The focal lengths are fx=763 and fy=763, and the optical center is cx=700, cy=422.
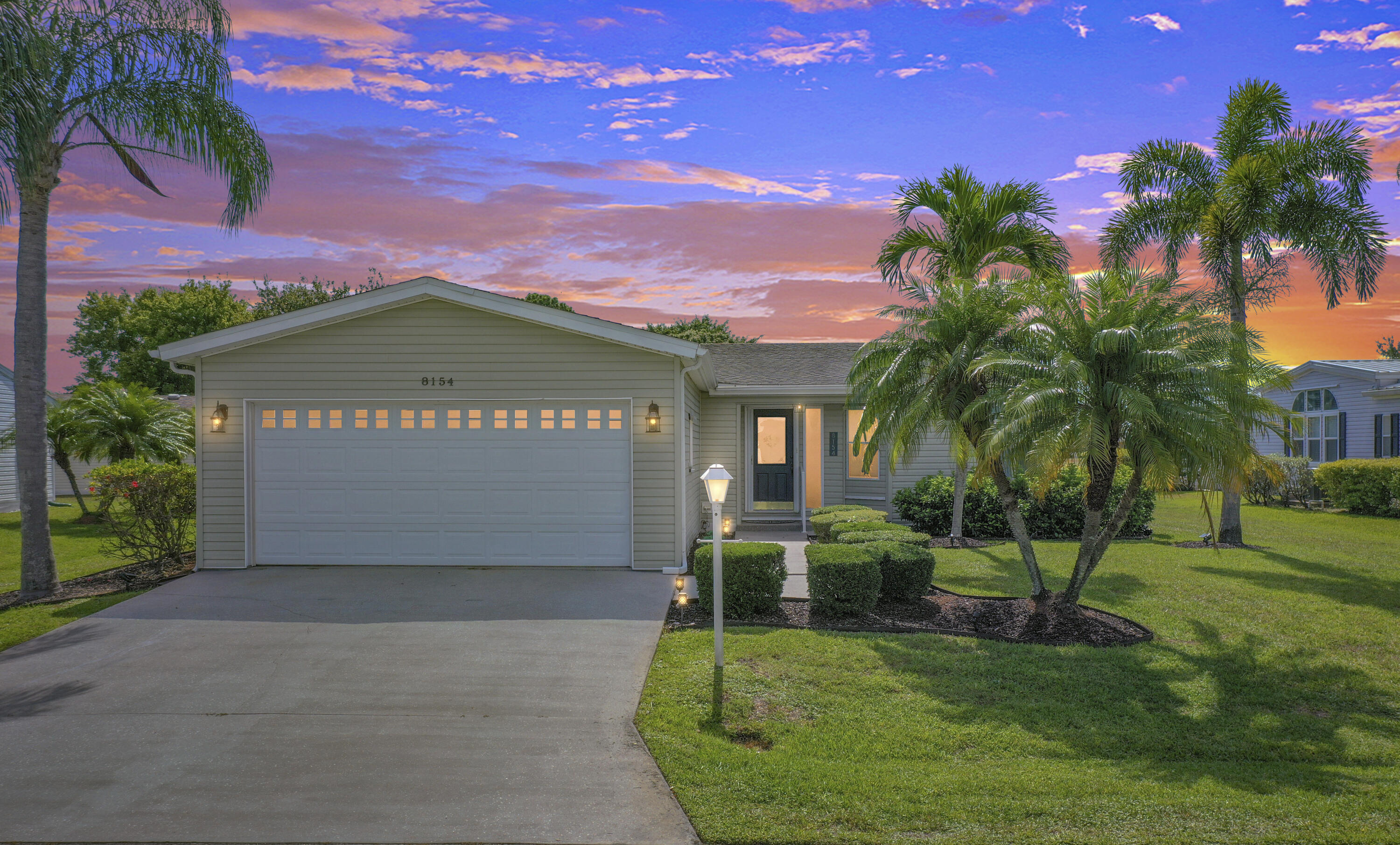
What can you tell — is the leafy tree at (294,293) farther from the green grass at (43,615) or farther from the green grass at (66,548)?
the green grass at (43,615)

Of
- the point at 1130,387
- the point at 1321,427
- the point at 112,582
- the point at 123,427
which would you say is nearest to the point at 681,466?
the point at 1130,387

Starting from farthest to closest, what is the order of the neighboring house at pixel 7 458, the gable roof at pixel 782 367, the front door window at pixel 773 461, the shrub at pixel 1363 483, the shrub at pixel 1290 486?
the shrub at pixel 1290 486 < the neighboring house at pixel 7 458 < the shrub at pixel 1363 483 < the front door window at pixel 773 461 < the gable roof at pixel 782 367

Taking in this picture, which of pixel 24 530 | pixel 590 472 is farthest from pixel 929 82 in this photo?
pixel 24 530

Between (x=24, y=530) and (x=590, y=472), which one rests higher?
(x=590, y=472)

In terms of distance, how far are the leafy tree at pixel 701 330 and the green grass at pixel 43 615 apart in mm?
28867

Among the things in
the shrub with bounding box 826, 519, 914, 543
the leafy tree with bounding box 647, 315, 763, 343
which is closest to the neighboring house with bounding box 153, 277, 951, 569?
the shrub with bounding box 826, 519, 914, 543

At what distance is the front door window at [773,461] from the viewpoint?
16062 millimetres

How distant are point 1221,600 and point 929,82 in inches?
328

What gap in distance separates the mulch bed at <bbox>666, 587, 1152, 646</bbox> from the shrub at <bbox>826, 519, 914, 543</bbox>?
1.61 m

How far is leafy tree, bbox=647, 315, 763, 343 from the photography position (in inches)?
1505

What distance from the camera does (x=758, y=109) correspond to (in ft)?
40.7

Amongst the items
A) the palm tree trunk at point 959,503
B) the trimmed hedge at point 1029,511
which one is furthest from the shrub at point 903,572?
the trimmed hedge at point 1029,511

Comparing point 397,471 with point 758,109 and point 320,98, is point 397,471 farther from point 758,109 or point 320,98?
point 758,109

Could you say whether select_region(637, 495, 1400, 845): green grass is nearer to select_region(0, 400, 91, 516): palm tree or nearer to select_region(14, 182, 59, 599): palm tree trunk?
select_region(14, 182, 59, 599): palm tree trunk
